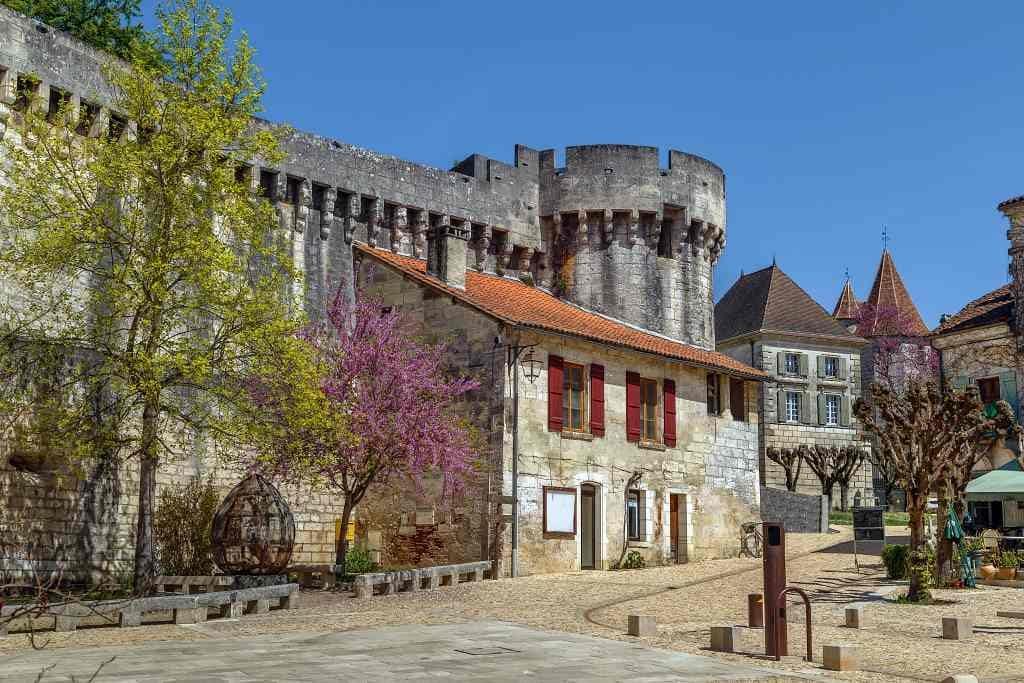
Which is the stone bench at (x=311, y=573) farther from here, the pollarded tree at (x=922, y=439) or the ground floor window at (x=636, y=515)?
the pollarded tree at (x=922, y=439)

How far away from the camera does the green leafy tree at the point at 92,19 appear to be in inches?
1226

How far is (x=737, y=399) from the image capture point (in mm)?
27672

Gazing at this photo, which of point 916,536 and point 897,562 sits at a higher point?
point 916,536

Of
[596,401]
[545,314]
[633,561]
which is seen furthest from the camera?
[545,314]

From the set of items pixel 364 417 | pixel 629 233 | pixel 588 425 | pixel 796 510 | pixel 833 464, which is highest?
pixel 629 233

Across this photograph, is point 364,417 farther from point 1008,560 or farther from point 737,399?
point 1008,560

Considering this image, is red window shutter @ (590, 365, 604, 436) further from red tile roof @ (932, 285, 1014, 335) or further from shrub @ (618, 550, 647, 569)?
red tile roof @ (932, 285, 1014, 335)

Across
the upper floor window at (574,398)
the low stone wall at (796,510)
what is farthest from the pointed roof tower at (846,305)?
the upper floor window at (574,398)

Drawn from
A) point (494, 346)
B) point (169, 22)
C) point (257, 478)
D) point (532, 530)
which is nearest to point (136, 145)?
point (169, 22)

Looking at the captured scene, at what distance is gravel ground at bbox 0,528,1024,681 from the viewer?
11281 millimetres

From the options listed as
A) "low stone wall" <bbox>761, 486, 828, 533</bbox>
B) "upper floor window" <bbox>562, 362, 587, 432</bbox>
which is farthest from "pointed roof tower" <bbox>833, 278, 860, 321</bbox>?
"upper floor window" <bbox>562, 362, 587, 432</bbox>

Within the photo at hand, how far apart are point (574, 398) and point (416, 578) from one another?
616 cm

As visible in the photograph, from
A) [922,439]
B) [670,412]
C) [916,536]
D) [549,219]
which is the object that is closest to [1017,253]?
[549,219]

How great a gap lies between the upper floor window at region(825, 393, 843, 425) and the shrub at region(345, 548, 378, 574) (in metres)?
29.0
